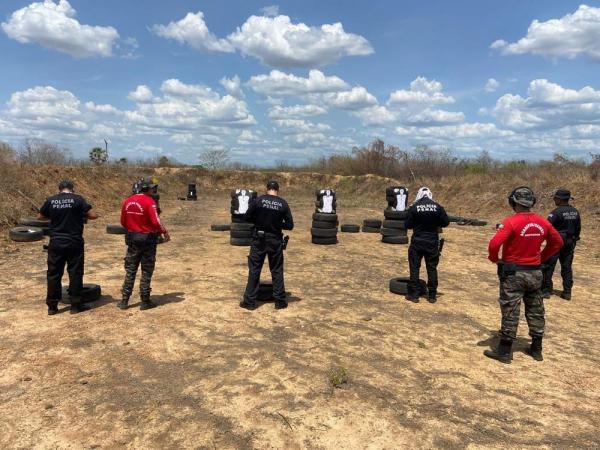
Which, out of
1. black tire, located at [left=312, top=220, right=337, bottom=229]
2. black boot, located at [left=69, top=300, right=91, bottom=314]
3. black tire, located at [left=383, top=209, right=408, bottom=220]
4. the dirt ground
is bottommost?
the dirt ground

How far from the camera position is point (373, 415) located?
408cm

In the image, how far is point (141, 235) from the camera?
6.84 meters

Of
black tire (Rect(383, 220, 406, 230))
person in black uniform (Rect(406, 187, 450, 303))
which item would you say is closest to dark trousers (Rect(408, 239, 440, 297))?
person in black uniform (Rect(406, 187, 450, 303))

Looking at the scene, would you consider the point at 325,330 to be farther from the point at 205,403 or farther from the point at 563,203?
the point at 563,203

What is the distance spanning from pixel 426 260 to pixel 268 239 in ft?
9.54

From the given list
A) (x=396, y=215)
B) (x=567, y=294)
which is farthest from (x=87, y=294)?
(x=396, y=215)

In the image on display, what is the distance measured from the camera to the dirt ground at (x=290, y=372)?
3.78 meters

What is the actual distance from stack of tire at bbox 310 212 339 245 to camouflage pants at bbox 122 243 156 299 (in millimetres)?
7238

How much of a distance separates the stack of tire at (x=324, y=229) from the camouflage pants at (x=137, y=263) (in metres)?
7.24

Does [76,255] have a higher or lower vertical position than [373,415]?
higher

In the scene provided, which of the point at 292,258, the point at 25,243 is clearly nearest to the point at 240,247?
the point at 292,258

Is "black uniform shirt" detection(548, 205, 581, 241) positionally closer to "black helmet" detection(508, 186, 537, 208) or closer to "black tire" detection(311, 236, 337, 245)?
A: "black helmet" detection(508, 186, 537, 208)

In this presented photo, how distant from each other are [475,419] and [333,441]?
56.7 inches

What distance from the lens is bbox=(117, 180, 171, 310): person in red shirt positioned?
6799mm
